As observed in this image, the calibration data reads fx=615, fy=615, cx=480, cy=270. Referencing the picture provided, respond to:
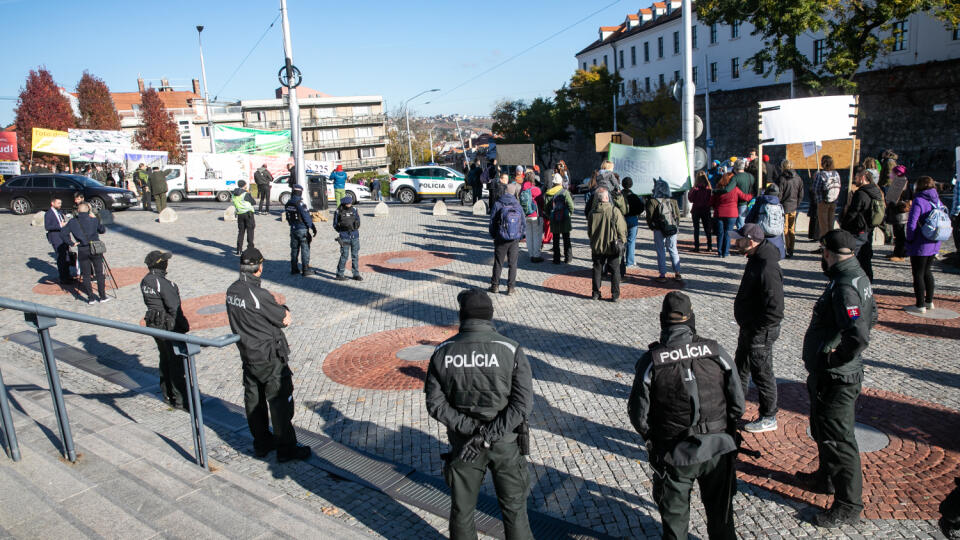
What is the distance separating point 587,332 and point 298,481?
182 inches

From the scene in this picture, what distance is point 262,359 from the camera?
485cm


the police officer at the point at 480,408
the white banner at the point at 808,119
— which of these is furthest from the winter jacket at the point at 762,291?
the white banner at the point at 808,119

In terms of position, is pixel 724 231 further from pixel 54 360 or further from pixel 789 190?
pixel 54 360

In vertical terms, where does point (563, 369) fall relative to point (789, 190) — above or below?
below

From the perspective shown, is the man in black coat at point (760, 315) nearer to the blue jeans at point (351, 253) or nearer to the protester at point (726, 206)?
the protester at point (726, 206)

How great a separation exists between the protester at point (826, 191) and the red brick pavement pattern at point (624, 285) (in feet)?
11.7

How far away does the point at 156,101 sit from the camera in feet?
210

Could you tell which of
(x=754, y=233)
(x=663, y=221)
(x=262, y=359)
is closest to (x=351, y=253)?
(x=663, y=221)

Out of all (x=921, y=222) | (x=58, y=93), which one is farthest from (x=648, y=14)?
(x=921, y=222)

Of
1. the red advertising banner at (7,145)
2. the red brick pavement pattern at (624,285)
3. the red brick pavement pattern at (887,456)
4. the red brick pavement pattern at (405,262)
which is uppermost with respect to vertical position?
the red advertising banner at (7,145)

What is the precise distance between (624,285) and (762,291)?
19.3 feet

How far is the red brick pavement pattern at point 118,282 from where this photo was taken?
1228 cm

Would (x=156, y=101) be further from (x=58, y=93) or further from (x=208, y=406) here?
(x=208, y=406)

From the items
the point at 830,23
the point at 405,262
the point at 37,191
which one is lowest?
the point at 405,262
